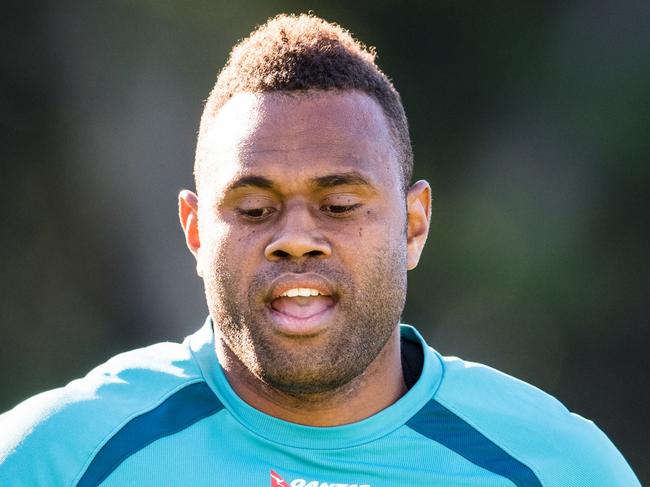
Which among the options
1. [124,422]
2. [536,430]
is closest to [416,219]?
[536,430]

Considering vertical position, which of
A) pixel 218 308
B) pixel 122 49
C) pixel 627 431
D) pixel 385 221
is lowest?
pixel 627 431

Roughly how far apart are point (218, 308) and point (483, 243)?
5.17m

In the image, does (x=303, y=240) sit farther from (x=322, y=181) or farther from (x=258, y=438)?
(x=258, y=438)

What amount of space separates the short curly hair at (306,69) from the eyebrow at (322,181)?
0.73 ft

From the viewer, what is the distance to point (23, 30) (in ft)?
22.4

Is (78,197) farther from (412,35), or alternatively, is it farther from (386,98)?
(386,98)

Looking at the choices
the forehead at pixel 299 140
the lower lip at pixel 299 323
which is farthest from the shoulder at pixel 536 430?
the forehead at pixel 299 140

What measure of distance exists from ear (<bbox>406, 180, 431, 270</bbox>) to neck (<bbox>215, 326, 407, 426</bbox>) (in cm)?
19

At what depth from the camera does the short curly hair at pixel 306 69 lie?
236 centimetres

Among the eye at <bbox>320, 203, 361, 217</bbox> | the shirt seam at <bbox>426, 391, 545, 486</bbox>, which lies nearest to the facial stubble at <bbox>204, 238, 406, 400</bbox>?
the eye at <bbox>320, 203, 361, 217</bbox>

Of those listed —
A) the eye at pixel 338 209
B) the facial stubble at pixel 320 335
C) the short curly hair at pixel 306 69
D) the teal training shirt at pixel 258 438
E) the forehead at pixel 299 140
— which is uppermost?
the short curly hair at pixel 306 69

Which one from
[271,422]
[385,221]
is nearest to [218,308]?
[271,422]

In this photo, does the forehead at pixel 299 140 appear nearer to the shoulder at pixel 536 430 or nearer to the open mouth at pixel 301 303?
the open mouth at pixel 301 303

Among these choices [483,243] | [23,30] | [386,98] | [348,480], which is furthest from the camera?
[483,243]
